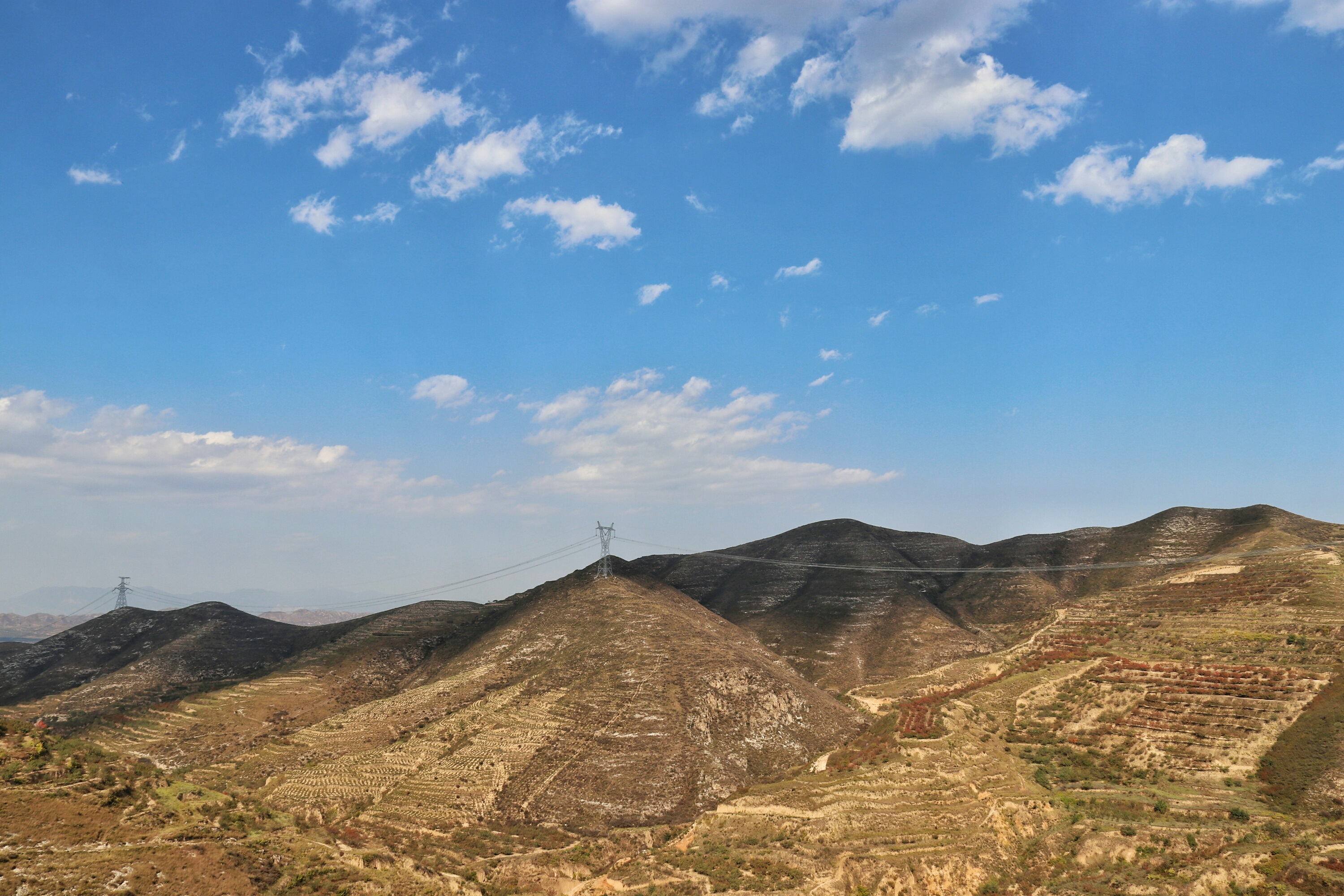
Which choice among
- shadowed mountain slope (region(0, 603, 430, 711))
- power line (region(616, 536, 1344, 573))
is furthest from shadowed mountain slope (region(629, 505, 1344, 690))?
shadowed mountain slope (region(0, 603, 430, 711))

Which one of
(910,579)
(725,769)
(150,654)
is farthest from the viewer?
(910,579)

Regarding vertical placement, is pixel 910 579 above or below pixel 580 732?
above

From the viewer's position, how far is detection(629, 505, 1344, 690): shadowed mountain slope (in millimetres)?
108875

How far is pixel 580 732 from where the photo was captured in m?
63.1

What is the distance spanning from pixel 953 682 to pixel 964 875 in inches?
1855

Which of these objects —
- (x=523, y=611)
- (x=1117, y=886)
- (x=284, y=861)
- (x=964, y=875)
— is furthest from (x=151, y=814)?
(x=523, y=611)

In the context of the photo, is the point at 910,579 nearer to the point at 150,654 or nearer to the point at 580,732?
the point at 580,732

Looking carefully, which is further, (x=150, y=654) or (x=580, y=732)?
(x=150, y=654)

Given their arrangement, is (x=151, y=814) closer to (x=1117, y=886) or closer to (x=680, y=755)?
(x=680, y=755)

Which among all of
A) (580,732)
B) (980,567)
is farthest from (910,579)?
(580,732)

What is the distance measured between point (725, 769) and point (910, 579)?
8782 cm

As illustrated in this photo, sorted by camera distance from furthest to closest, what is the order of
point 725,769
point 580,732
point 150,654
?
point 150,654
point 580,732
point 725,769

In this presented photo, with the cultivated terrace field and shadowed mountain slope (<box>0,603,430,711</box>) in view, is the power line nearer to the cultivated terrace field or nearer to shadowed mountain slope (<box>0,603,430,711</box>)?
the cultivated terrace field

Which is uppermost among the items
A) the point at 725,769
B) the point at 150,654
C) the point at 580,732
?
the point at 150,654
